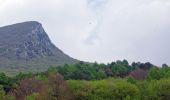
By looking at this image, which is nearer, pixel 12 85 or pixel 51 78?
pixel 51 78

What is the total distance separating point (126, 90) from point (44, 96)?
23182 millimetres

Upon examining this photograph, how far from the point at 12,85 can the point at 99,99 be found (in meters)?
58.6

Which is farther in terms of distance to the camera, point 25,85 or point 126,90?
point 25,85

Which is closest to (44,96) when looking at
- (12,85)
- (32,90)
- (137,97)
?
(137,97)

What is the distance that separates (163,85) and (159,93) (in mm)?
3111

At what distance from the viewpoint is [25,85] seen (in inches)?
6521

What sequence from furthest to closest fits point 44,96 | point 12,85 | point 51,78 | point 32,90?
1. point 12,85
2. point 32,90
3. point 51,78
4. point 44,96

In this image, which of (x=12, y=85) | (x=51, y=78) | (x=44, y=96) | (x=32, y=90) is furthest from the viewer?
(x=12, y=85)

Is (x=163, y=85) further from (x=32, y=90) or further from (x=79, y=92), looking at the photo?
(x=32, y=90)

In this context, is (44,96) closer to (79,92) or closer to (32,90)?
(79,92)

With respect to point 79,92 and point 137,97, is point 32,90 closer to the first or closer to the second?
point 79,92

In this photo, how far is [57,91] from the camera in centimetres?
13362

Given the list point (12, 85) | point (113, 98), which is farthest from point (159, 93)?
point (12, 85)

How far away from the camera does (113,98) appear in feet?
449
